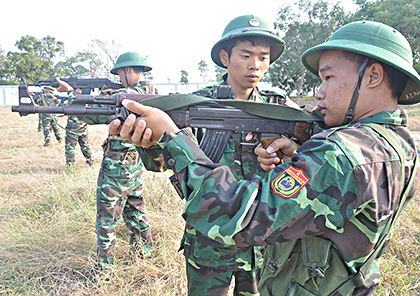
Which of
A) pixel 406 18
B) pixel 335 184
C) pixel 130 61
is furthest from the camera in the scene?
pixel 406 18

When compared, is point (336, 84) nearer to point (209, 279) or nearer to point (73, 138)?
point (209, 279)

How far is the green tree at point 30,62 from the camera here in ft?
125

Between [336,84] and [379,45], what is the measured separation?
0.80ft

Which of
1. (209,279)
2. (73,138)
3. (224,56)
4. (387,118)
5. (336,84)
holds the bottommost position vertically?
(73,138)

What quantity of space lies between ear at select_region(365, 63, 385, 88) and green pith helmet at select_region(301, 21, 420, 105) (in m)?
0.05

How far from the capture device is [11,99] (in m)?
36.2

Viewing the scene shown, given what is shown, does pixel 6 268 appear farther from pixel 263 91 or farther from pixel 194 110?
pixel 263 91

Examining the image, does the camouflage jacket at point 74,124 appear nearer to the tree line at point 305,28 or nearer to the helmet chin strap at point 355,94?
the helmet chin strap at point 355,94

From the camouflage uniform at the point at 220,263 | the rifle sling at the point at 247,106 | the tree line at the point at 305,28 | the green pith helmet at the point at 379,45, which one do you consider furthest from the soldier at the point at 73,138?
the tree line at the point at 305,28

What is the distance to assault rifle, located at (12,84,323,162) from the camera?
5.37 feet

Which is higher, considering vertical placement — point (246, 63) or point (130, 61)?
point (246, 63)

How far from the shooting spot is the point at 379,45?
1.20m

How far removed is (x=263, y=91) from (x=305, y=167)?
171 centimetres

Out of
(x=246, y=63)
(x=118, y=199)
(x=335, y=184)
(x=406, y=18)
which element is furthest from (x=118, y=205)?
(x=406, y=18)
